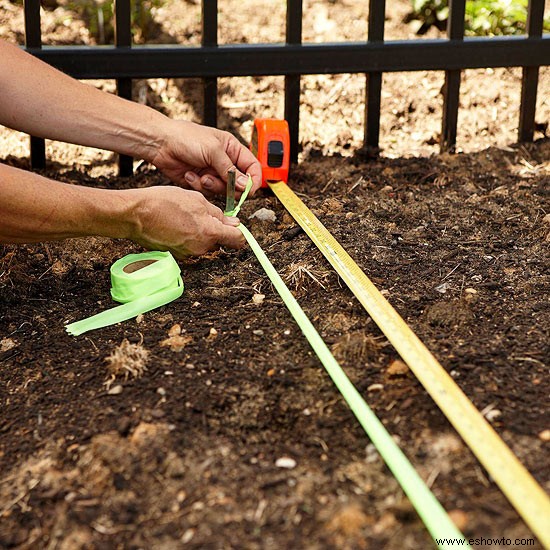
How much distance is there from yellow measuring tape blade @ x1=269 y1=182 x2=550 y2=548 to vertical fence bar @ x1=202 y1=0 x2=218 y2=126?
102 cm

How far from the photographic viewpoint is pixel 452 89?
11.3 ft

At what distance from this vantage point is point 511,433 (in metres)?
1.63

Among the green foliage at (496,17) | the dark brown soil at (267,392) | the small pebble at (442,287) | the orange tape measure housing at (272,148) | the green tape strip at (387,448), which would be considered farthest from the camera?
the green foliage at (496,17)

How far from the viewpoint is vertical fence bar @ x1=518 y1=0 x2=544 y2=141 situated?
3.44m

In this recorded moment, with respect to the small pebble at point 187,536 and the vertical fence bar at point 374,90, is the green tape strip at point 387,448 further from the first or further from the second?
the vertical fence bar at point 374,90

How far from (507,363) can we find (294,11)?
1.88m

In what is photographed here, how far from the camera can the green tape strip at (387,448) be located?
1.35 m

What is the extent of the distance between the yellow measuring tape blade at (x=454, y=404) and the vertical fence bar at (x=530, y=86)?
57.8 inches

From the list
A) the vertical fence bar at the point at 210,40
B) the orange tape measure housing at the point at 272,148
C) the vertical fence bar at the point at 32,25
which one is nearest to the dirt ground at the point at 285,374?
the orange tape measure housing at the point at 272,148

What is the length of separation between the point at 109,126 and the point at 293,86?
91 centimetres

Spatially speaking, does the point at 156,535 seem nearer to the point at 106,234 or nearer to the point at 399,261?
the point at 106,234

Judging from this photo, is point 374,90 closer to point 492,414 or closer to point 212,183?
point 212,183

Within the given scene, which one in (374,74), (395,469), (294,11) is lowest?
(395,469)

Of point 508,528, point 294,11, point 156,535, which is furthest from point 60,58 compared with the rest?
point 508,528
